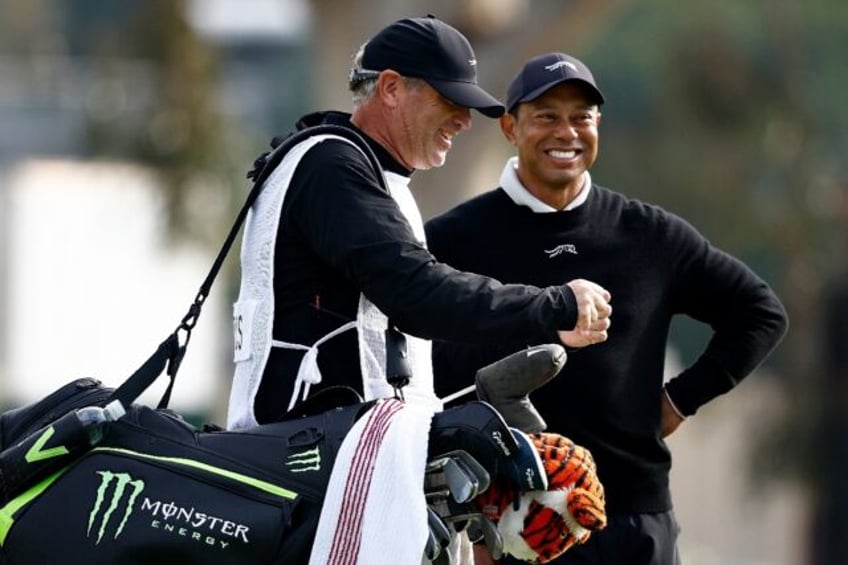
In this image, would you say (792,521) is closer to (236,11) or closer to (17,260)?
(17,260)

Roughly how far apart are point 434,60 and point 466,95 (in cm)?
12

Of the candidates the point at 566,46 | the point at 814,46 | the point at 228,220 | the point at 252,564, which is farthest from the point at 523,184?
the point at 814,46

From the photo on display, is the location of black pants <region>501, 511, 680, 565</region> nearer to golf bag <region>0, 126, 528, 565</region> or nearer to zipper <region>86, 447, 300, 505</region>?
golf bag <region>0, 126, 528, 565</region>

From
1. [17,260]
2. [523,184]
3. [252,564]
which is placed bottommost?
[17,260]

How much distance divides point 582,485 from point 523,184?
1.50m

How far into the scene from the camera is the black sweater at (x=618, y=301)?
586 centimetres

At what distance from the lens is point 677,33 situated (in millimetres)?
21250

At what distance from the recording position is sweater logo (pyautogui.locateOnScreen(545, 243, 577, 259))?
5945 millimetres

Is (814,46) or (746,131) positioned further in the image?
(814,46)

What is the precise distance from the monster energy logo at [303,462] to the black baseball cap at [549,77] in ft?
5.35

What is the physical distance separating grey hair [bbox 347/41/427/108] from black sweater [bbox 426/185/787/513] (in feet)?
3.11

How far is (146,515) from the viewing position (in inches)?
182

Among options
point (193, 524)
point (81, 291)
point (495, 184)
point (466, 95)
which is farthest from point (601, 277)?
point (81, 291)

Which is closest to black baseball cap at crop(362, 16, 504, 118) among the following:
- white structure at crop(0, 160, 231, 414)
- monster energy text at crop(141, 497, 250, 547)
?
monster energy text at crop(141, 497, 250, 547)
